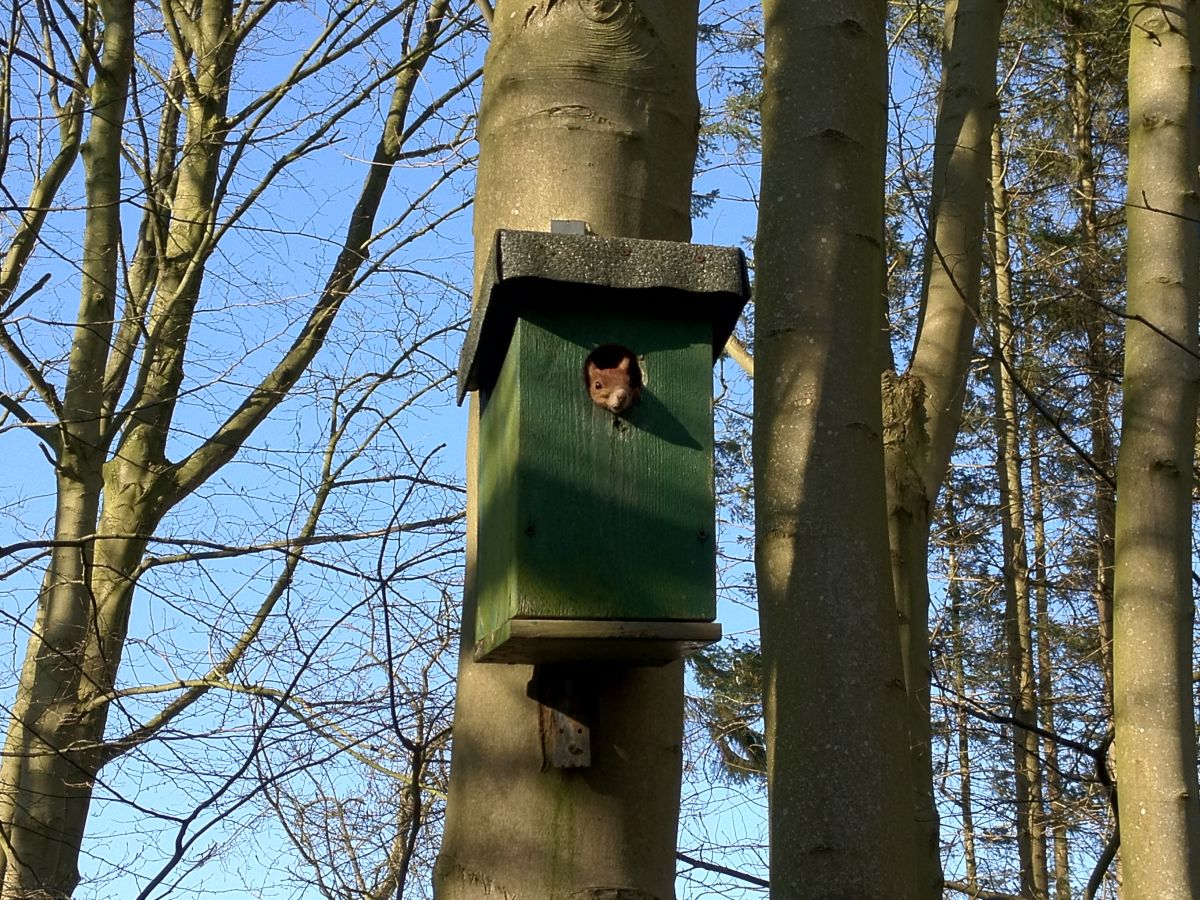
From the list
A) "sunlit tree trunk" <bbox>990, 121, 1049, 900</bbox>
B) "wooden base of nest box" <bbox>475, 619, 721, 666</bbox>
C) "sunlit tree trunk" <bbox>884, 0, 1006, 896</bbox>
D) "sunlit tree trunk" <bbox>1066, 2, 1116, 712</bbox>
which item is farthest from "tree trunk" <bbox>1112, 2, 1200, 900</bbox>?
"sunlit tree trunk" <bbox>990, 121, 1049, 900</bbox>

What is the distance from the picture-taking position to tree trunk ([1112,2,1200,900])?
3131 mm

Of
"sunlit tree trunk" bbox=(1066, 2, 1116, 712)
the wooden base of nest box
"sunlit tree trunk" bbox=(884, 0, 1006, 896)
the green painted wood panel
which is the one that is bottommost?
the wooden base of nest box

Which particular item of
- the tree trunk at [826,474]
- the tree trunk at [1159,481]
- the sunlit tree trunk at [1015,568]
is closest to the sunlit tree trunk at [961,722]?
the sunlit tree trunk at [1015,568]

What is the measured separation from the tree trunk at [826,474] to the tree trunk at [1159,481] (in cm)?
81

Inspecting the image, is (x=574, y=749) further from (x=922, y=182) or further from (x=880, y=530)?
(x=922, y=182)

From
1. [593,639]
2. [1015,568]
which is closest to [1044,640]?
[1015,568]

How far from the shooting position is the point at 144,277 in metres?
6.72

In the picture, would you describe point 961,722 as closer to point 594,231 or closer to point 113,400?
point 113,400

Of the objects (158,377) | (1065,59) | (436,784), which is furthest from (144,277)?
(1065,59)

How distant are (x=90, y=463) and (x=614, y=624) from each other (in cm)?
441

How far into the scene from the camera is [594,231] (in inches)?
73.7

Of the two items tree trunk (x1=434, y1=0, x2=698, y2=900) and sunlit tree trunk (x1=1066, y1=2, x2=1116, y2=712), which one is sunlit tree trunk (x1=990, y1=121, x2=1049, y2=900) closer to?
sunlit tree trunk (x1=1066, y1=2, x2=1116, y2=712)

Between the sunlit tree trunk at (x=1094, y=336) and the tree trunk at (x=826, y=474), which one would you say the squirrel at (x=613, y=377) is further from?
the sunlit tree trunk at (x=1094, y=336)

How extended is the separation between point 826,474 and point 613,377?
2.28ft
